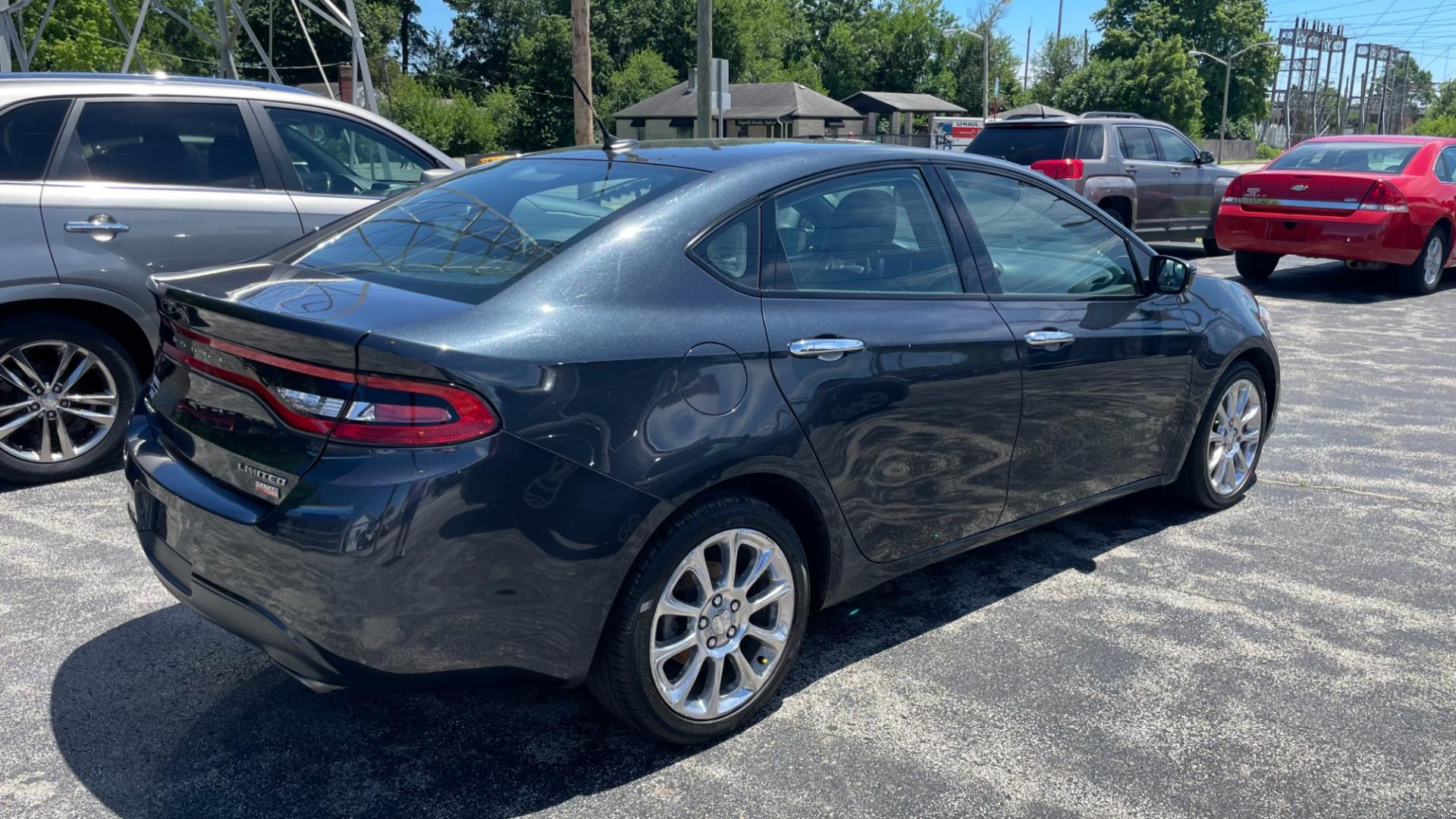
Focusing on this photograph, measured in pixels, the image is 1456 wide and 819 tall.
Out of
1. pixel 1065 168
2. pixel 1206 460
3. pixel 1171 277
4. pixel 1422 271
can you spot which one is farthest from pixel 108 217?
pixel 1422 271

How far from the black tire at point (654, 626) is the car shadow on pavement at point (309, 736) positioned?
121mm

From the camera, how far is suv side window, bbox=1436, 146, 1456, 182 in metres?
11.9

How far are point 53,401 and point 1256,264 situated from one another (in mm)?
11777

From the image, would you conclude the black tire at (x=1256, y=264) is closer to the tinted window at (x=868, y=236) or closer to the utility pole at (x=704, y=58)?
the utility pole at (x=704, y=58)

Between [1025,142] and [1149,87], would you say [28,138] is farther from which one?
[1149,87]

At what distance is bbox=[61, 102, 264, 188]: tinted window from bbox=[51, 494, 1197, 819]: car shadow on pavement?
7.81 ft

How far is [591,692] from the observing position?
119 inches

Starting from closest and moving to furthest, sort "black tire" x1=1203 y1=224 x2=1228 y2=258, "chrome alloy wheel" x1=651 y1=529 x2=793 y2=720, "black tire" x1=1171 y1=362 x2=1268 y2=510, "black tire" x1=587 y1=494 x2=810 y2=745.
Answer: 1. "black tire" x1=587 y1=494 x2=810 y2=745
2. "chrome alloy wheel" x1=651 y1=529 x2=793 y2=720
3. "black tire" x1=1171 y1=362 x2=1268 y2=510
4. "black tire" x1=1203 y1=224 x2=1228 y2=258

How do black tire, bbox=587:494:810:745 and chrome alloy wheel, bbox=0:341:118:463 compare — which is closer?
black tire, bbox=587:494:810:745

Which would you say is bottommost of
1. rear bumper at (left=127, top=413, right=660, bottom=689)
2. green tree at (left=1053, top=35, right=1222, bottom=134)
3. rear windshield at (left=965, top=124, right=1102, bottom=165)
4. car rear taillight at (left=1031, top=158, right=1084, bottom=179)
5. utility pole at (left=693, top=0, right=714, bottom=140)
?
rear bumper at (left=127, top=413, right=660, bottom=689)

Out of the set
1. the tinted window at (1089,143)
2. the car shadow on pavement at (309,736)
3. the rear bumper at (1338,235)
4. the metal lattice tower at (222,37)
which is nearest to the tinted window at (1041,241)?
the car shadow on pavement at (309,736)

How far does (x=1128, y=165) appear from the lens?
1352cm

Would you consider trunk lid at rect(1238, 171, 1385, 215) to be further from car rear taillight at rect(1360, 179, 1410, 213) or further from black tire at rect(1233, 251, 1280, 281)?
black tire at rect(1233, 251, 1280, 281)

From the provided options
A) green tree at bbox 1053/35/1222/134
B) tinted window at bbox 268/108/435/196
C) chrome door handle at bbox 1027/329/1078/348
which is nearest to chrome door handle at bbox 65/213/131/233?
tinted window at bbox 268/108/435/196
